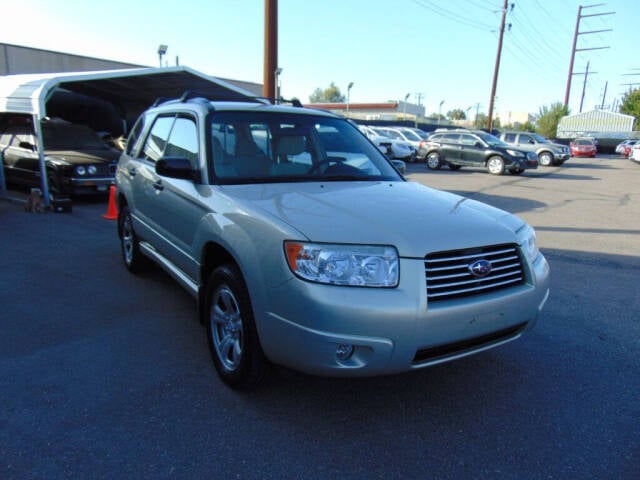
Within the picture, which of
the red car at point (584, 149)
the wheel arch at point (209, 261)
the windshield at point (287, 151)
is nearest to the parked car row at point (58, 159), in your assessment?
the windshield at point (287, 151)

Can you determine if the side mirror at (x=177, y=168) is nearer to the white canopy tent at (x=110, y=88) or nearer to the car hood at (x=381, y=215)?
the car hood at (x=381, y=215)

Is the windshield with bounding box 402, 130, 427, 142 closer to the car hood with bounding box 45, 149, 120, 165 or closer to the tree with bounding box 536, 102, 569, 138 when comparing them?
the car hood with bounding box 45, 149, 120, 165

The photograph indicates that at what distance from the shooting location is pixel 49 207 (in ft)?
30.5

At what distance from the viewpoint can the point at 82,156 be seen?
10.3 meters

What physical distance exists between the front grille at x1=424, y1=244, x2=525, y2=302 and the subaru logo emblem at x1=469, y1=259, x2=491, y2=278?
0.01 metres

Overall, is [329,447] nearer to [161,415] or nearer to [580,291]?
[161,415]

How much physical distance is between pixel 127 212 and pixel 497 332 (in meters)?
4.18

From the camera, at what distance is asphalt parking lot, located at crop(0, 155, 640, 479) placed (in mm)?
2473

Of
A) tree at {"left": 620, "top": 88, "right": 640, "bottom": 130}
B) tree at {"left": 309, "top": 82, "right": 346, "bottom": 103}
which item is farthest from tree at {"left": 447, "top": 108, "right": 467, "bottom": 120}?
tree at {"left": 620, "top": 88, "right": 640, "bottom": 130}

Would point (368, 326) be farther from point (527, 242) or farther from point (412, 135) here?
point (412, 135)

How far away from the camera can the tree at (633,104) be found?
2402 inches

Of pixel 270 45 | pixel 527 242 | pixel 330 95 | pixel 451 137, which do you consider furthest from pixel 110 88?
pixel 330 95

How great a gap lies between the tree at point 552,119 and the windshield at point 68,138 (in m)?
59.5

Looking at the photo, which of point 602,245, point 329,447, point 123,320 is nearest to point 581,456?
point 329,447
